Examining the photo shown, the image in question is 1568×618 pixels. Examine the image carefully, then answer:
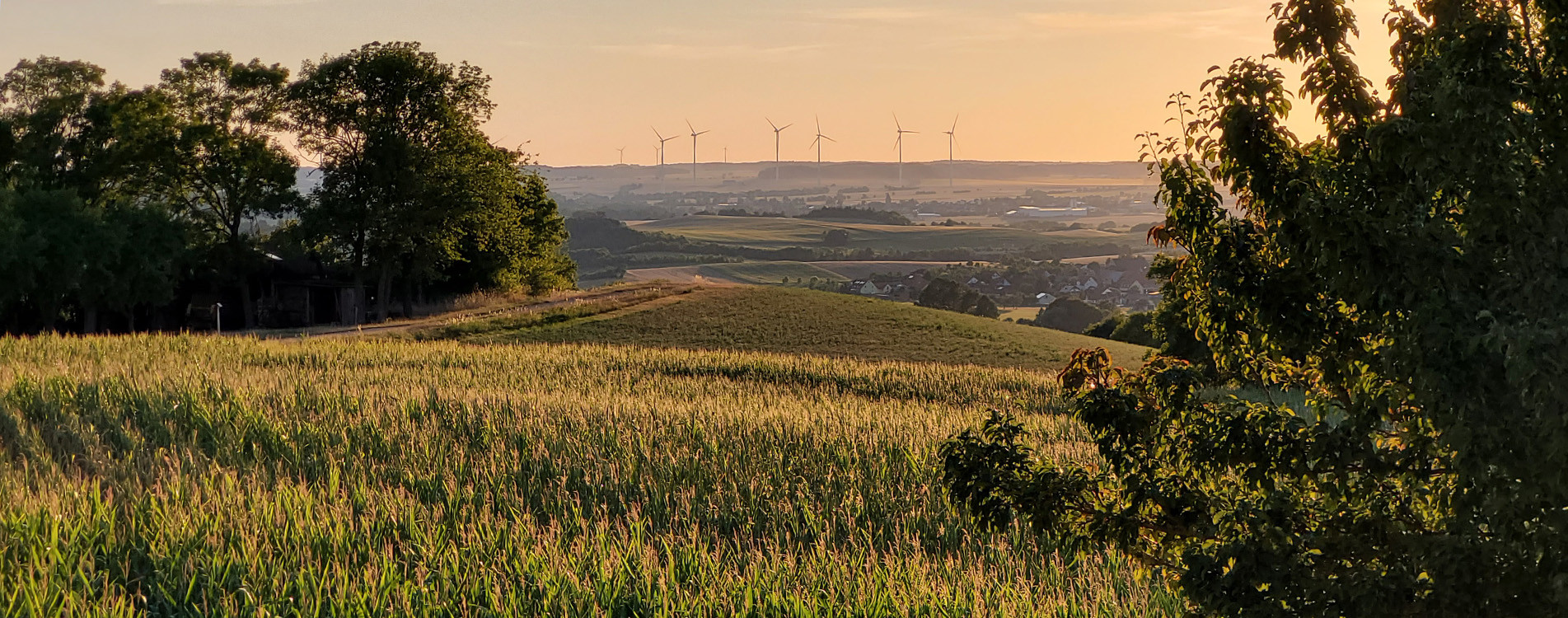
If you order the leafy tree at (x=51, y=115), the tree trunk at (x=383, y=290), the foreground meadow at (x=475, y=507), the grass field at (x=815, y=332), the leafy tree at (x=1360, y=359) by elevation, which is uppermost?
the leafy tree at (x=51, y=115)

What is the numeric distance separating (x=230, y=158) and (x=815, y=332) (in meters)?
32.2

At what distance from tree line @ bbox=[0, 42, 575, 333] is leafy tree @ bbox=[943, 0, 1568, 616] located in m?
53.2

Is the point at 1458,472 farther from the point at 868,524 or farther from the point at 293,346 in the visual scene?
the point at 293,346

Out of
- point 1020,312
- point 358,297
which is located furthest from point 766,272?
point 358,297

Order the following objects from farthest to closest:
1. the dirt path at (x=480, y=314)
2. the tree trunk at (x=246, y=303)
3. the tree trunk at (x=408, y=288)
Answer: the tree trunk at (x=408, y=288), the tree trunk at (x=246, y=303), the dirt path at (x=480, y=314)

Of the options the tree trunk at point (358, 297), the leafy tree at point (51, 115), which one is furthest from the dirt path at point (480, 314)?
the leafy tree at point (51, 115)

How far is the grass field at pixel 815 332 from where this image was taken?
50.0 meters

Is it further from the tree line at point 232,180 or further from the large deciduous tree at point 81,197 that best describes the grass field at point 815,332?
the large deciduous tree at point 81,197

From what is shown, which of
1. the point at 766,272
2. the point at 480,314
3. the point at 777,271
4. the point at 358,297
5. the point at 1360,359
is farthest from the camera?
the point at 777,271

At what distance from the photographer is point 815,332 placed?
56844 millimetres

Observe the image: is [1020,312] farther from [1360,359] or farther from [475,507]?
[1360,359]

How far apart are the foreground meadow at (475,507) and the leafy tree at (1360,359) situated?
1319 mm

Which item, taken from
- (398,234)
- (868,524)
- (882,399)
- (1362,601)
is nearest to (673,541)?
(868,524)

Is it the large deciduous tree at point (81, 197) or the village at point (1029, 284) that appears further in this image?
the village at point (1029, 284)
